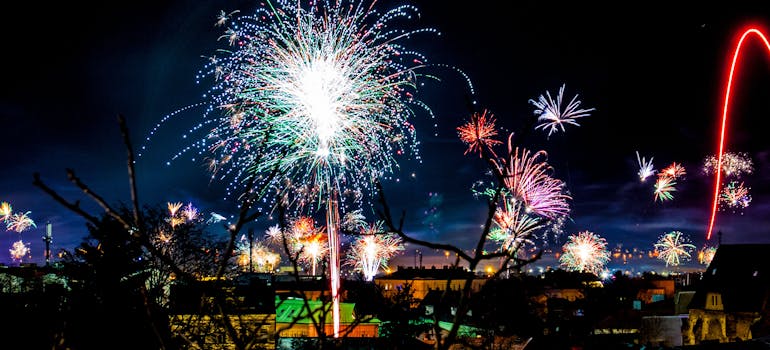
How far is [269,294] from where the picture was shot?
26.3 metres

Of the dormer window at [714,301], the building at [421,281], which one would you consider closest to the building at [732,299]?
the dormer window at [714,301]

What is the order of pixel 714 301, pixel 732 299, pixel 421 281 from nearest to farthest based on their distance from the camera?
pixel 732 299 → pixel 714 301 → pixel 421 281

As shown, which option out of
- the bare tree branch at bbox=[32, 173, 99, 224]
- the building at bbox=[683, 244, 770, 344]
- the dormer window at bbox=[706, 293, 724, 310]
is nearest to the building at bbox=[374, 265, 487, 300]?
the building at bbox=[683, 244, 770, 344]

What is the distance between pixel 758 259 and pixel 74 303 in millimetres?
40676

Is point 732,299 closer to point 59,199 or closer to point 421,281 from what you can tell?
point 59,199

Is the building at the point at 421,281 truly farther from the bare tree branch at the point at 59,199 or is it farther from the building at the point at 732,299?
the bare tree branch at the point at 59,199

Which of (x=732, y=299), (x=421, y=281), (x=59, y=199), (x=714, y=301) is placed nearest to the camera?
(x=59, y=199)

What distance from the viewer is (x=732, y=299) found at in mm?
33500

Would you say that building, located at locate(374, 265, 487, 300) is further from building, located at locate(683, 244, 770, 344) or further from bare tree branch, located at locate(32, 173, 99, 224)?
bare tree branch, located at locate(32, 173, 99, 224)

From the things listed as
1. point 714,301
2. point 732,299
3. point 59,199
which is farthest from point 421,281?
point 59,199

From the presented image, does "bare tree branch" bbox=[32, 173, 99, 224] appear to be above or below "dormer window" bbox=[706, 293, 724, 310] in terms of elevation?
above

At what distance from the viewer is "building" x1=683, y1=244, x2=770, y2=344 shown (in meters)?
31.9

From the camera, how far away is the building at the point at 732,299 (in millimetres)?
31906

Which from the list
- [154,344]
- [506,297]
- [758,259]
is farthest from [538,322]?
[154,344]
